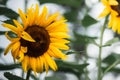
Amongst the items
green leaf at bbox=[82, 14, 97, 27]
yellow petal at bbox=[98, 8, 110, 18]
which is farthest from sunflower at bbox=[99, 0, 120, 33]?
green leaf at bbox=[82, 14, 97, 27]

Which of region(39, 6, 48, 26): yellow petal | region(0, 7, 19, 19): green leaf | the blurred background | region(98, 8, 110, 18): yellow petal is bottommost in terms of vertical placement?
the blurred background

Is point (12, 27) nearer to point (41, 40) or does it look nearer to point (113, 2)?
point (41, 40)

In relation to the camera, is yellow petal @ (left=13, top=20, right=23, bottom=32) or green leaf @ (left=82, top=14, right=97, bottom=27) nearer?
yellow petal @ (left=13, top=20, right=23, bottom=32)

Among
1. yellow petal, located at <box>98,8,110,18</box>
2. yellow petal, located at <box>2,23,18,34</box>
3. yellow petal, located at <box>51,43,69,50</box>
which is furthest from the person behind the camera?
yellow petal, located at <box>98,8,110,18</box>

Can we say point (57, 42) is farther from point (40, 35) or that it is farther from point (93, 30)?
point (93, 30)

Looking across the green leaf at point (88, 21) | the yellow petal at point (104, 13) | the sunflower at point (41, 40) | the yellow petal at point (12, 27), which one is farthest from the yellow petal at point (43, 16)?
the green leaf at point (88, 21)

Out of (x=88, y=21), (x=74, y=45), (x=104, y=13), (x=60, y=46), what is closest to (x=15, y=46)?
(x=60, y=46)

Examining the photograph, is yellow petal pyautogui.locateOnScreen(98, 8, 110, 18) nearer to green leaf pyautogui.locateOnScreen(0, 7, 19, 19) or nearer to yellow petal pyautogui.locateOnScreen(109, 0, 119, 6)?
yellow petal pyautogui.locateOnScreen(109, 0, 119, 6)
